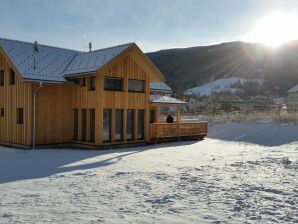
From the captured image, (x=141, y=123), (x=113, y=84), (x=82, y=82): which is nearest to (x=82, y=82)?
(x=82, y=82)

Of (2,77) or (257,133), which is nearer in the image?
(2,77)

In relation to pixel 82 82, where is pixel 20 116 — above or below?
below

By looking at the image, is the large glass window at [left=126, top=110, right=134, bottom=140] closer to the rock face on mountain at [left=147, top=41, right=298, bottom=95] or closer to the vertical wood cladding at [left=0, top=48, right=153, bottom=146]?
the vertical wood cladding at [left=0, top=48, right=153, bottom=146]

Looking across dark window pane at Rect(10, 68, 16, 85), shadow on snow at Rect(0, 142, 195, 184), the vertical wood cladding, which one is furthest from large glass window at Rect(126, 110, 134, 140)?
dark window pane at Rect(10, 68, 16, 85)

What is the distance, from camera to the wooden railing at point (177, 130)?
22891 millimetres

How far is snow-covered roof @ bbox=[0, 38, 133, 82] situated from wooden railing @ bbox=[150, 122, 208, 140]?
5.00 metres

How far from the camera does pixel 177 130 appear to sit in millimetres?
24516

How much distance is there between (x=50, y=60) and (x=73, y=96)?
8.52 feet

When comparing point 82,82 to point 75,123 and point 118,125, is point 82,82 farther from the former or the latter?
point 118,125

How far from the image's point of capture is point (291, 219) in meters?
7.20

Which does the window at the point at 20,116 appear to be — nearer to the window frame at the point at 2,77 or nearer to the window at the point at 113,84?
the window frame at the point at 2,77

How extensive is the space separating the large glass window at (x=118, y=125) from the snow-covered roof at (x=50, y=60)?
9.38ft

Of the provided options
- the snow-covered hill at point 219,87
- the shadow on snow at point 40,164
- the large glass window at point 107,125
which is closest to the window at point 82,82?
the large glass window at point 107,125

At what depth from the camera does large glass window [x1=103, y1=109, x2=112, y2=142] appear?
66.3 feet
